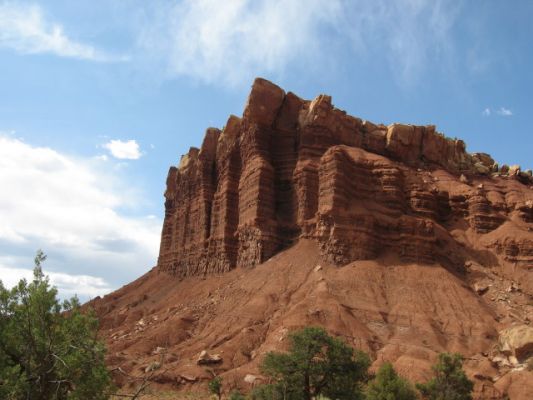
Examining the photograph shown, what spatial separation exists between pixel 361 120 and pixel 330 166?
16.5 m

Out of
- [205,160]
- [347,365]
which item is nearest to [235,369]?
[347,365]

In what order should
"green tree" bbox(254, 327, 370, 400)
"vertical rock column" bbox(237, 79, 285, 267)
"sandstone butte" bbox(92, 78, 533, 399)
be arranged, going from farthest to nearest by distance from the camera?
"vertical rock column" bbox(237, 79, 285, 267) < "sandstone butte" bbox(92, 78, 533, 399) < "green tree" bbox(254, 327, 370, 400)

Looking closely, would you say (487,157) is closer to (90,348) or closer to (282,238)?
(282,238)

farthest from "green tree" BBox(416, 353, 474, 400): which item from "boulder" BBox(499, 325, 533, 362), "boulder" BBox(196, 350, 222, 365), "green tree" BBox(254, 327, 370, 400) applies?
"boulder" BBox(196, 350, 222, 365)

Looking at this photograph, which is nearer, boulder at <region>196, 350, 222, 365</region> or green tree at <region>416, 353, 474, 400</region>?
green tree at <region>416, 353, 474, 400</region>

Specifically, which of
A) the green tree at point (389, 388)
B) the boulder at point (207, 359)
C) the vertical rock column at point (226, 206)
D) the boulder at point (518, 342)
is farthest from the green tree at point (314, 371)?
the vertical rock column at point (226, 206)

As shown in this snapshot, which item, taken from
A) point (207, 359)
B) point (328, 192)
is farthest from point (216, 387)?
point (328, 192)

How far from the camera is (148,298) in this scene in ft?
251

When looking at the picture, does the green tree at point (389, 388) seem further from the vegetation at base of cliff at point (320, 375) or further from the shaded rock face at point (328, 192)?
the shaded rock face at point (328, 192)

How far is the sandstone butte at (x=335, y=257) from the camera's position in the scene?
4203cm

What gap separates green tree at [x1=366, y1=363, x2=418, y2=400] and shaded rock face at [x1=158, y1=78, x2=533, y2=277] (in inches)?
754

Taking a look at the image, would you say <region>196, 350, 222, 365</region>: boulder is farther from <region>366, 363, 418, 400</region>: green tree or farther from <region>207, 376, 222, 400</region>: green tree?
<region>366, 363, 418, 400</region>: green tree

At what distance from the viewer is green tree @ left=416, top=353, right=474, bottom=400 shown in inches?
1289

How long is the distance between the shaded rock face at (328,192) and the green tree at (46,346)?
127 feet
